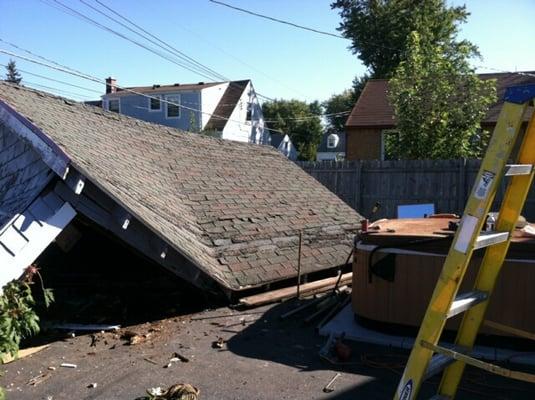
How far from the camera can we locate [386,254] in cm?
597

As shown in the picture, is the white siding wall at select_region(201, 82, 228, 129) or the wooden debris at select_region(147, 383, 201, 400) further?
the white siding wall at select_region(201, 82, 228, 129)

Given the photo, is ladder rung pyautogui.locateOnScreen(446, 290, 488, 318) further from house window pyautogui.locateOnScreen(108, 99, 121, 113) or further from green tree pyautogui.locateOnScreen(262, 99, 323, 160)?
green tree pyautogui.locateOnScreen(262, 99, 323, 160)

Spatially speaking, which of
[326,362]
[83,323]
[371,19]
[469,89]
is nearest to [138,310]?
[83,323]

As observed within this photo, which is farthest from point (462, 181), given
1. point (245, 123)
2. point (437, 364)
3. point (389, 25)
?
point (245, 123)

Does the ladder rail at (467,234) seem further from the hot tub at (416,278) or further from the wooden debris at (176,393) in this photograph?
the hot tub at (416,278)

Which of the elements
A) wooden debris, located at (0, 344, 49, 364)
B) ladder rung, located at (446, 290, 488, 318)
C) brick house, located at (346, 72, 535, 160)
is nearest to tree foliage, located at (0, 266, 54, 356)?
wooden debris, located at (0, 344, 49, 364)

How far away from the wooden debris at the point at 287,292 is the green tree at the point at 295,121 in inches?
2048

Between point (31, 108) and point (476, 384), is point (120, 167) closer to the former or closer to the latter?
point (31, 108)

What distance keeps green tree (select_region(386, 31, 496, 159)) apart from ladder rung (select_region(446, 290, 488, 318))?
15.1 meters

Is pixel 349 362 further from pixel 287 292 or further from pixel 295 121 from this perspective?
pixel 295 121

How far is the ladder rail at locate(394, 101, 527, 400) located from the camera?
8.54ft

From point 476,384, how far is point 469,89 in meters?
14.5

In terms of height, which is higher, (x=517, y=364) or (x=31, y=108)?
(x=31, y=108)

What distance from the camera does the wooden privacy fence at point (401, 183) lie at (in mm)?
14977
